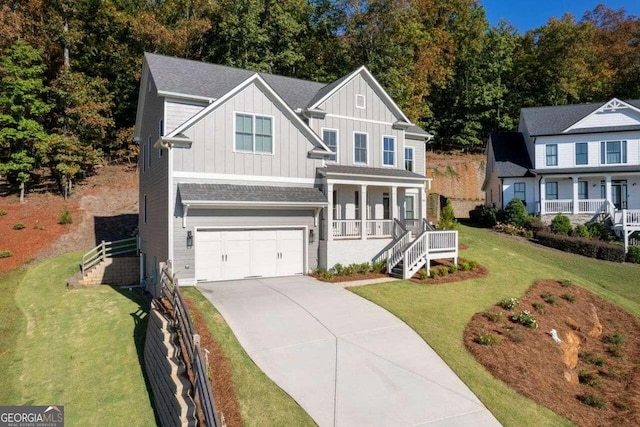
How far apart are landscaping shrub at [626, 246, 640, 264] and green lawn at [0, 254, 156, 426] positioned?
2537 cm

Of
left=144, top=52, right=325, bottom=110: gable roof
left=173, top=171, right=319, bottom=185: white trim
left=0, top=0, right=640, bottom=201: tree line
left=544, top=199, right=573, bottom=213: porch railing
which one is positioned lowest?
left=544, top=199, right=573, bottom=213: porch railing

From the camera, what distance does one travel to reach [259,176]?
16234mm

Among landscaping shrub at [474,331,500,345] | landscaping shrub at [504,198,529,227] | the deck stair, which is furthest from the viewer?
landscaping shrub at [504,198,529,227]

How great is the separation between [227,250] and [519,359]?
10.5 meters

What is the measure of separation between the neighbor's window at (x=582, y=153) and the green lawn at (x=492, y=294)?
341 inches

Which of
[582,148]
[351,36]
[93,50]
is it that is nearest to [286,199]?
[582,148]

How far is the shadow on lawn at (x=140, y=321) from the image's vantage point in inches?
388

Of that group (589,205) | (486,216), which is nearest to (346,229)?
(486,216)

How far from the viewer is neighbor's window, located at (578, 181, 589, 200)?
28.6 meters

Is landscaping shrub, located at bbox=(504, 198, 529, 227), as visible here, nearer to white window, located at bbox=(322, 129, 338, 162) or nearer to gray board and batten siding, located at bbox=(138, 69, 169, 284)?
white window, located at bbox=(322, 129, 338, 162)

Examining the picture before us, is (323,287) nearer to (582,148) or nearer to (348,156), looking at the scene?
(348,156)

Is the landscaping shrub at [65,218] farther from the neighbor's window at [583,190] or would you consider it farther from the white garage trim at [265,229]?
the neighbor's window at [583,190]

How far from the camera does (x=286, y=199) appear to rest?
1605cm

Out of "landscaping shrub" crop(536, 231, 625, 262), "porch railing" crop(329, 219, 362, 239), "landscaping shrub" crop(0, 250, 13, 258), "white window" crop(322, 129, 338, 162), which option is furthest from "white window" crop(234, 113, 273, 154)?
"landscaping shrub" crop(536, 231, 625, 262)
